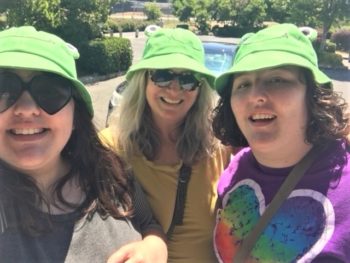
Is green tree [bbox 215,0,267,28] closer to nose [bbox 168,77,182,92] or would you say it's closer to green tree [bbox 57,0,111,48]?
green tree [bbox 57,0,111,48]

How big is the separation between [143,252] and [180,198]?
0.63 metres

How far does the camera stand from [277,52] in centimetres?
199

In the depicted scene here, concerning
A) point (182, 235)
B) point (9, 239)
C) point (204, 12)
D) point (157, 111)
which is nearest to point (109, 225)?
point (9, 239)

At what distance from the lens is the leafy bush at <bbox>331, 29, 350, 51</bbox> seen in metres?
31.5

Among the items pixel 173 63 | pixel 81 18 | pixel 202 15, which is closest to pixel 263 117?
pixel 173 63

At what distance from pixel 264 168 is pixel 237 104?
0.99 feet

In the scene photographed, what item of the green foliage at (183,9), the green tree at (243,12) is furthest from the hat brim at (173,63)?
the green foliage at (183,9)

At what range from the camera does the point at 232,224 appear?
2.21m

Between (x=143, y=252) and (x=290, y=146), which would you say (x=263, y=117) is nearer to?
(x=290, y=146)

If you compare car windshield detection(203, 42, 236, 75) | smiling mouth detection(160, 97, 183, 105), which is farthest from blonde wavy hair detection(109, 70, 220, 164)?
car windshield detection(203, 42, 236, 75)

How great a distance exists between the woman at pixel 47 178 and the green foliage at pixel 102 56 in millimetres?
15124

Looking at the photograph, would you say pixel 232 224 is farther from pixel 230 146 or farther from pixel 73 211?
pixel 73 211

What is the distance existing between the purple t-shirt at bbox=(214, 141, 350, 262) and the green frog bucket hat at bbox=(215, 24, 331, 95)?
362mm

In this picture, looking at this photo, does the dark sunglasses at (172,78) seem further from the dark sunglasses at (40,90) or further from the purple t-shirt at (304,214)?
the dark sunglasses at (40,90)
